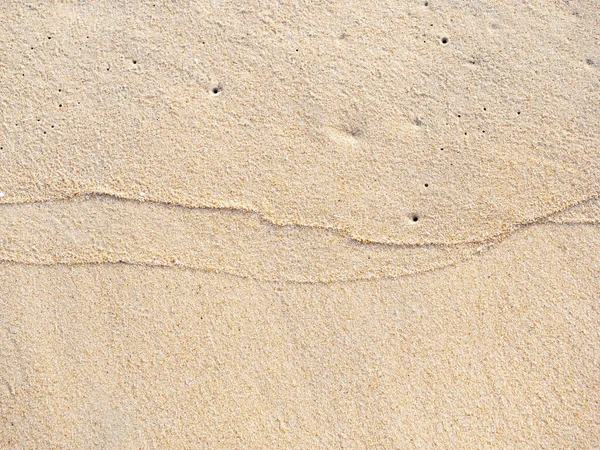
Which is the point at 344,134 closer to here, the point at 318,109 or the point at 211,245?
the point at 318,109

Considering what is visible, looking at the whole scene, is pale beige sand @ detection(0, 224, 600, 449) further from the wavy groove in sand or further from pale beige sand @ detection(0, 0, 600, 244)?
pale beige sand @ detection(0, 0, 600, 244)

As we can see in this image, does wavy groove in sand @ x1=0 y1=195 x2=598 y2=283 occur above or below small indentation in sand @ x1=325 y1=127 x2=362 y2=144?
below

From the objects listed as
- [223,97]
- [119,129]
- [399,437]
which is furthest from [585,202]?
[119,129]

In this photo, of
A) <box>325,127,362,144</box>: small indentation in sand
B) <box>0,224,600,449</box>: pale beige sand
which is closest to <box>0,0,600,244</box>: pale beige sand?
<box>325,127,362,144</box>: small indentation in sand

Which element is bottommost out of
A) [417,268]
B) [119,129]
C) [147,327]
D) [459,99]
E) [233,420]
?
[233,420]

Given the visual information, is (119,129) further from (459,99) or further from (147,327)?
(459,99)

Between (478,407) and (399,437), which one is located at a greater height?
(478,407)

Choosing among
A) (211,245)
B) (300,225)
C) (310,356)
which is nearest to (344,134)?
(300,225)

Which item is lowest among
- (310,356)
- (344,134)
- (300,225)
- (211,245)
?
(310,356)

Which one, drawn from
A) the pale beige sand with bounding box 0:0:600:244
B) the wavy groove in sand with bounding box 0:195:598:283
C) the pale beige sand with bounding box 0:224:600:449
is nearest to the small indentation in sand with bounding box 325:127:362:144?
the pale beige sand with bounding box 0:0:600:244
